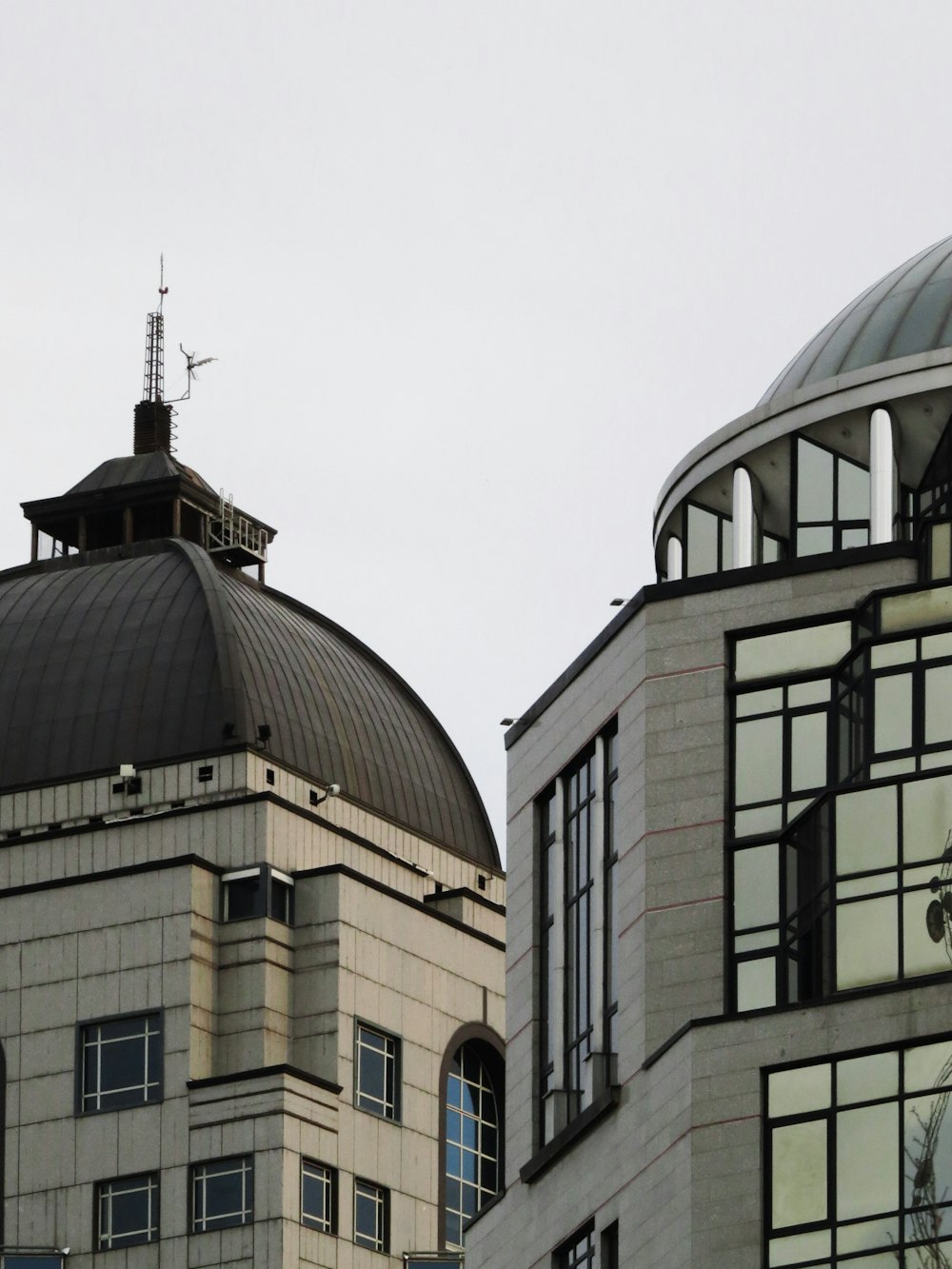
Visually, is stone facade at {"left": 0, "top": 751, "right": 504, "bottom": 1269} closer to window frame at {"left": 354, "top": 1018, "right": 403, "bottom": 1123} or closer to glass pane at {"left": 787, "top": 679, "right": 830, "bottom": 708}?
window frame at {"left": 354, "top": 1018, "right": 403, "bottom": 1123}

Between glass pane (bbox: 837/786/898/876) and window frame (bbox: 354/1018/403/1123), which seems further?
window frame (bbox: 354/1018/403/1123)

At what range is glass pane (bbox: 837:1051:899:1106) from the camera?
206ft

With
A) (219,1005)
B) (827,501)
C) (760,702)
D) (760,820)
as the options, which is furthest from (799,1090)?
(219,1005)

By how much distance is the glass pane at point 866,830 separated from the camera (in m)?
64.9

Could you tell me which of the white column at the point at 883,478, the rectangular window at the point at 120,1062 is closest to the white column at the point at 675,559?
the white column at the point at 883,478

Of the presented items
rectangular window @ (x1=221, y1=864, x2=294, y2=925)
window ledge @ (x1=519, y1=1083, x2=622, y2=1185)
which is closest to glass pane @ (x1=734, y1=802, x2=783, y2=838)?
window ledge @ (x1=519, y1=1083, x2=622, y2=1185)

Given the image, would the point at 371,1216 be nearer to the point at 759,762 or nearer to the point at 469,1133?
the point at 469,1133

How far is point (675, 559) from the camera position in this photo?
7994 cm

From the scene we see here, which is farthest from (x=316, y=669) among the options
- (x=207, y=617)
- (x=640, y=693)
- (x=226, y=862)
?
(x=640, y=693)

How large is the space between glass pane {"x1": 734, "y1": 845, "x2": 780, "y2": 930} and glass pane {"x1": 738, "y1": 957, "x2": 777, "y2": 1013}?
76 cm

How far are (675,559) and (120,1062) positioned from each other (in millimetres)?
29907

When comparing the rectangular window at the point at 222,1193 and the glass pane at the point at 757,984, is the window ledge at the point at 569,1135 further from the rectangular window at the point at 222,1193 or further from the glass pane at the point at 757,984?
the rectangular window at the point at 222,1193

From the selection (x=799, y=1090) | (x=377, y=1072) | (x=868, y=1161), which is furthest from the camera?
(x=377, y=1072)

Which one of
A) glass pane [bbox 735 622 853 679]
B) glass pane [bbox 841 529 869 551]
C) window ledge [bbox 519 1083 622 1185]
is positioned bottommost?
window ledge [bbox 519 1083 622 1185]
